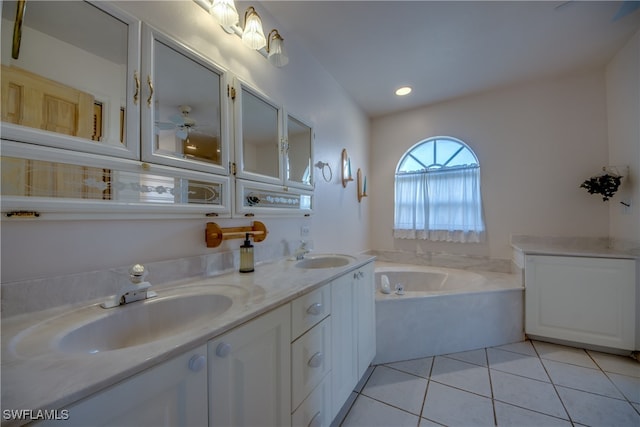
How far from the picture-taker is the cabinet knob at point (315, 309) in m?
1.06

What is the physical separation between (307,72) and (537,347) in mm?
3133

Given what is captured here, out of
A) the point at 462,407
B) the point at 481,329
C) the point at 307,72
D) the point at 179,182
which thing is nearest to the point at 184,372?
the point at 179,182

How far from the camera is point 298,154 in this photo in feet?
6.26

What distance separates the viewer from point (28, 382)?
0.44m

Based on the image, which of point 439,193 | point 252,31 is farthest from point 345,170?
point 252,31

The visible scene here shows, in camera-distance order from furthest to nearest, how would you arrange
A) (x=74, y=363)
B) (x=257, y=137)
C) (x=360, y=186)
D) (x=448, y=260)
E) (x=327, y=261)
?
(x=360, y=186), (x=448, y=260), (x=327, y=261), (x=257, y=137), (x=74, y=363)

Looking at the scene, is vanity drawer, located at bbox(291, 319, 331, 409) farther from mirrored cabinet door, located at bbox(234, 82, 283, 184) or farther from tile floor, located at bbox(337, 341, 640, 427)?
mirrored cabinet door, located at bbox(234, 82, 283, 184)

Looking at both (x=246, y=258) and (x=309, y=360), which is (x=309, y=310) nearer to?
(x=309, y=360)

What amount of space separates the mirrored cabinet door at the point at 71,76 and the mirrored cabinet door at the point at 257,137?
51 centimetres

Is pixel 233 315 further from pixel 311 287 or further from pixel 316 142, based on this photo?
pixel 316 142

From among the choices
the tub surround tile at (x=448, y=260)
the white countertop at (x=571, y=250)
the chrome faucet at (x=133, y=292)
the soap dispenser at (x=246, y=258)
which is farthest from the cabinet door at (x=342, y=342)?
the white countertop at (x=571, y=250)

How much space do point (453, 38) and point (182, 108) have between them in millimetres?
2105

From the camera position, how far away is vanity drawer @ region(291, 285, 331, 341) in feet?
3.18

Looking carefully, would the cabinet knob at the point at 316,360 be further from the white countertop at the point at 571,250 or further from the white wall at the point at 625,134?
the white wall at the point at 625,134
